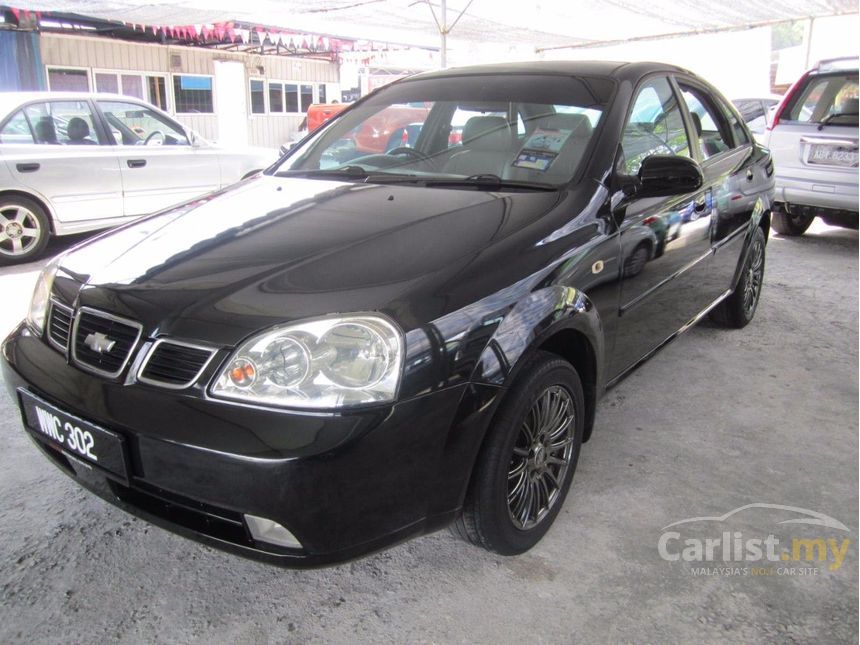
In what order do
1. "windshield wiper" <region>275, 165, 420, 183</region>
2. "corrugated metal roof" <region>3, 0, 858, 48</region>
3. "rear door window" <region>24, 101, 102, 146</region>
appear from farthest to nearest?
1. "corrugated metal roof" <region>3, 0, 858, 48</region>
2. "rear door window" <region>24, 101, 102, 146</region>
3. "windshield wiper" <region>275, 165, 420, 183</region>

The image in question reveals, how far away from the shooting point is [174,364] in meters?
1.63

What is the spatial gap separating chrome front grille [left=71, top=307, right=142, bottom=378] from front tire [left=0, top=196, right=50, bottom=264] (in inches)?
178

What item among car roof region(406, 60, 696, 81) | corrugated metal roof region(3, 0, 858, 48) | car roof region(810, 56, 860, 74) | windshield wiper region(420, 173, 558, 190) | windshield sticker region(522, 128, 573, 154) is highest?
corrugated metal roof region(3, 0, 858, 48)

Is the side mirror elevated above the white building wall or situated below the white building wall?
below

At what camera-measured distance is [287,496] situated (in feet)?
4.98

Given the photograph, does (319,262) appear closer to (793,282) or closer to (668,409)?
(668,409)

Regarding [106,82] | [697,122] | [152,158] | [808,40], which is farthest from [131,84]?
[808,40]

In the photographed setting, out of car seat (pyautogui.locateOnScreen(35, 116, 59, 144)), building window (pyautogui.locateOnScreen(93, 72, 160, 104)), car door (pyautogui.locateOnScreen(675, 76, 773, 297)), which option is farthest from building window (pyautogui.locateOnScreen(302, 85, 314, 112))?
car door (pyautogui.locateOnScreen(675, 76, 773, 297))

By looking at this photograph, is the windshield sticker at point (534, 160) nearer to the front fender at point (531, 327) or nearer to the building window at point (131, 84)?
the front fender at point (531, 327)

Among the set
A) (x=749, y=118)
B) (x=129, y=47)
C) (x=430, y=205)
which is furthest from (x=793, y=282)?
(x=129, y=47)

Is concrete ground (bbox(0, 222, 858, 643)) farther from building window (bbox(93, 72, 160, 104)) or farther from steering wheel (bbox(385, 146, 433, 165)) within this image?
building window (bbox(93, 72, 160, 104))

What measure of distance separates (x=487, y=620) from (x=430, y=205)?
1.25 meters
